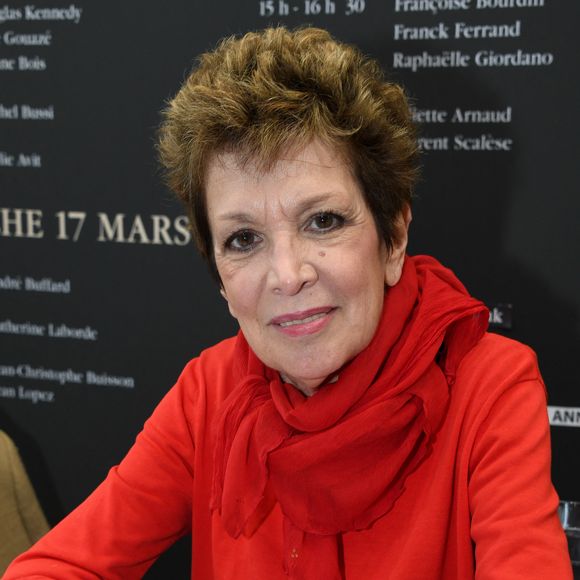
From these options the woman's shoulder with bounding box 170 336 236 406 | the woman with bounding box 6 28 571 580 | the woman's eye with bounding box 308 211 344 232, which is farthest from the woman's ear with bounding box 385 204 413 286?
the woman's shoulder with bounding box 170 336 236 406

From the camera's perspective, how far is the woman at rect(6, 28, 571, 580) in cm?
131

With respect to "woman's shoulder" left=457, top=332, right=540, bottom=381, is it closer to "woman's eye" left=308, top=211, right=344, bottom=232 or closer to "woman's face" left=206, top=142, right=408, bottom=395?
"woman's face" left=206, top=142, right=408, bottom=395

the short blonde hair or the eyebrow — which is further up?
the short blonde hair

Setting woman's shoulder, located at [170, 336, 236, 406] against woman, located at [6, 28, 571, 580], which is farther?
woman's shoulder, located at [170, 336, 236, 406]

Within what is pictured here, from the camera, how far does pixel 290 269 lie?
1295 millimetres

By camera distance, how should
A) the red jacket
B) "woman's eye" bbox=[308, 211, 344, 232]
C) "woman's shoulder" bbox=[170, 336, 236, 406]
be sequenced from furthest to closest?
→ "woman's shoulder" bbox=[170, 336, 236, 406], "woman's eye" bbox=[308, 211, 344, 232], the red jacket

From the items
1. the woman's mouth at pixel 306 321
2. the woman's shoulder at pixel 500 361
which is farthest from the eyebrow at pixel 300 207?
the woman's shoulder at pixel 500 361

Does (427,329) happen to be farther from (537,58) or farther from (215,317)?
(215,317)

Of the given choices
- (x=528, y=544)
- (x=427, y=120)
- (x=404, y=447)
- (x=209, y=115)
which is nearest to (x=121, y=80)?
(x=427, y=120)

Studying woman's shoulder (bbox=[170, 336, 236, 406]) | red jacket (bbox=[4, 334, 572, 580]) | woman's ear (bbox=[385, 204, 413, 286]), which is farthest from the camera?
woman's shoulder (bbox=[170, 336, 236, 406])

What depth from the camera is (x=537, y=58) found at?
6.38ft

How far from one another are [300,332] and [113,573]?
23.3 inches

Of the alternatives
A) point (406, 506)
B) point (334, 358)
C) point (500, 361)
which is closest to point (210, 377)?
point (334, 358)

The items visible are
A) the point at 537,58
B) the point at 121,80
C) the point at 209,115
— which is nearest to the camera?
the point at 209,115
